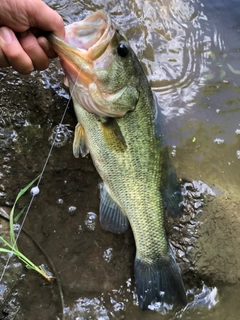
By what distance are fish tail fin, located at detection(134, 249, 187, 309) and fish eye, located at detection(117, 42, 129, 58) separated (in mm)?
1432

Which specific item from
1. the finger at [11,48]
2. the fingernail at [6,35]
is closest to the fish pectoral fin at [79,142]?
the finger at [11,48]

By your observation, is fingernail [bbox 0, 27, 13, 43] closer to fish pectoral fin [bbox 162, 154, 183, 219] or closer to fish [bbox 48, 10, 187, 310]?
fish [bbox 48, 10, 187, 310]

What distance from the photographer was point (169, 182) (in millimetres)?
2838

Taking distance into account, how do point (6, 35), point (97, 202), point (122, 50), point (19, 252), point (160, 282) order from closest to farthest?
point (6, 35)
point (122, 50)
point (19, 252)
point (160, 282)
point (97, 202)

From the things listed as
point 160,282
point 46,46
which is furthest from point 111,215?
point 46,46

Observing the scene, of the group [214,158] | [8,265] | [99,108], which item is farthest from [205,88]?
[8,265]

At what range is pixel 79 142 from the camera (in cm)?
282

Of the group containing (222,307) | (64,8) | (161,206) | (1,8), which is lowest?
(222,307)

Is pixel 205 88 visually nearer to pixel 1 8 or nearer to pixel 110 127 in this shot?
pixel 110 127

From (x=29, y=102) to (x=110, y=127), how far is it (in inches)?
31.7

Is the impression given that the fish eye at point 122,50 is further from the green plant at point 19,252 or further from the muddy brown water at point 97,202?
the green plant at point 19,252

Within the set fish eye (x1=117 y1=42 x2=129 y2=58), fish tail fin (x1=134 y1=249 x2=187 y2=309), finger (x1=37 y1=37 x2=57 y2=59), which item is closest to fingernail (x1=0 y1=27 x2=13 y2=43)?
finger (x1=37 y1=37 x2=57 y2=59)

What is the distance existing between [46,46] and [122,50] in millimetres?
483

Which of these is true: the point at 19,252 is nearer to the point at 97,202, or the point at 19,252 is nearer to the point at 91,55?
the point at 97,202
